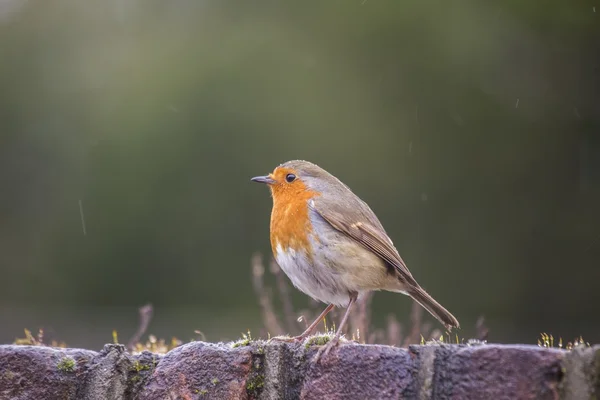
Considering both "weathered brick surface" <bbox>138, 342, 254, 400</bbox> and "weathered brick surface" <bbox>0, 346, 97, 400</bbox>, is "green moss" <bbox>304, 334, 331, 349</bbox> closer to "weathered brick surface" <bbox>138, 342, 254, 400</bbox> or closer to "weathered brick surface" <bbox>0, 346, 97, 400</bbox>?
"weathered brick surface" <bbox>138, 342, 254, 400</bbox>

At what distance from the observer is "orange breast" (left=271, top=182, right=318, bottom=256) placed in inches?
128

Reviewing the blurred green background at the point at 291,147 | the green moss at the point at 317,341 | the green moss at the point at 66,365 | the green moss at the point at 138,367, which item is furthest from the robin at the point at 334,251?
the blurred green background at the point at 291,147

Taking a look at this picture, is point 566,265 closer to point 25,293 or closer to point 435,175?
point 435,175

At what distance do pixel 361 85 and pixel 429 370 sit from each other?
10647mm

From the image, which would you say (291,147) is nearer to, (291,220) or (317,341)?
(291,220)

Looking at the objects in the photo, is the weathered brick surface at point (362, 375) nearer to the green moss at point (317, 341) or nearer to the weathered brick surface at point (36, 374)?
the green moss at point (317, 341)

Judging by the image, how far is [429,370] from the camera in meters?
2.07

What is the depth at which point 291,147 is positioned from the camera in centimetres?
1185

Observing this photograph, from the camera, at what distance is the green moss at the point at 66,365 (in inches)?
91.8

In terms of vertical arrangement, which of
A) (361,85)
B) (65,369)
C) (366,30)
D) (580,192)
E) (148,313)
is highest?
(366,30)

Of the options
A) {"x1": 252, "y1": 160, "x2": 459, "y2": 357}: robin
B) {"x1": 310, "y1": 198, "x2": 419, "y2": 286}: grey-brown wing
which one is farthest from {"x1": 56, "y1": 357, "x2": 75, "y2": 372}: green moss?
{"x1": 310, "y1": 198, "x2": 419, "y2": 286}: grey-brown wing

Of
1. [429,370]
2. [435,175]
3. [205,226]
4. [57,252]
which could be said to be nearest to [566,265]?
[435,175]

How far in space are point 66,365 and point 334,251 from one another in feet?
4.04

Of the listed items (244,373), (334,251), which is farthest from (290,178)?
Result: (244,373)
